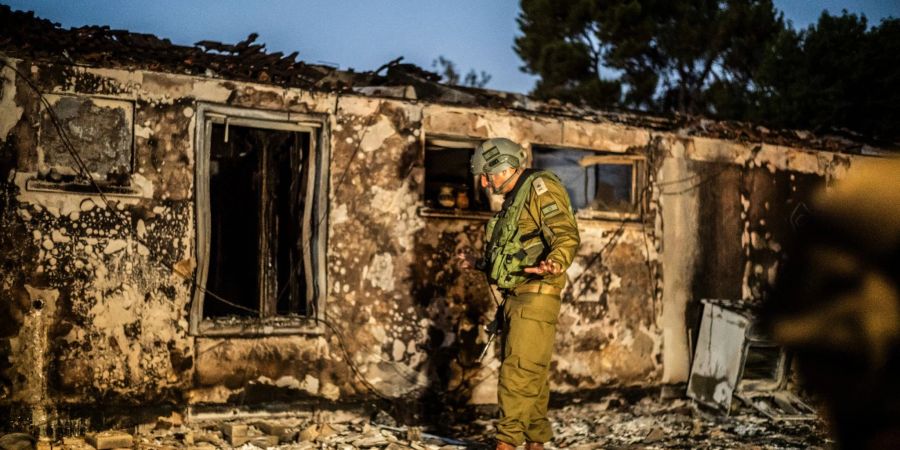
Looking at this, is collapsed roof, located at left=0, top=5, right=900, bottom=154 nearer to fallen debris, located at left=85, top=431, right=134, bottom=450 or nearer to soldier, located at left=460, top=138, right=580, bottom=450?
soldier, located at left=460, top=138, right=580, bottom=450

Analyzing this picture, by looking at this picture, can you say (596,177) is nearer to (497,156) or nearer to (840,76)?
(497,156)

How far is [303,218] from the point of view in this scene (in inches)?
248

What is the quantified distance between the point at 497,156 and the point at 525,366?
1373 millimetres

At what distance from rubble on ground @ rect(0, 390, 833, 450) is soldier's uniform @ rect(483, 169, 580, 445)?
126 cm

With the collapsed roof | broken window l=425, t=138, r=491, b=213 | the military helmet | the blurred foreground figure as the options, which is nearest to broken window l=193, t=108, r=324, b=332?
the collapsed roof

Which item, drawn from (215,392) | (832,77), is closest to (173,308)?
(215,392)

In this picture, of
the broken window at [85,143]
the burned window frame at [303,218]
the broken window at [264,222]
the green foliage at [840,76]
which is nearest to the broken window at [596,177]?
the burned window frame at [303,218]

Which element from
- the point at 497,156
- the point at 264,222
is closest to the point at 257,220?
the point at 264,222

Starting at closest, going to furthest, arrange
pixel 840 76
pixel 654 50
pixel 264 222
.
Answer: pixel 264 222 < pixel 840 76 < pixel 654 50

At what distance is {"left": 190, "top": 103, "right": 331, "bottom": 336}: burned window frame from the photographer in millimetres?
5801

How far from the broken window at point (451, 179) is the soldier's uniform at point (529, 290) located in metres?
1.84

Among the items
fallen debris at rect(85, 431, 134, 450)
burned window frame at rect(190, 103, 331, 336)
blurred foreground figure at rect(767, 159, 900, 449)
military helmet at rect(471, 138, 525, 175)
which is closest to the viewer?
blurred foreground figure at rect(767, 159, 900, 449)

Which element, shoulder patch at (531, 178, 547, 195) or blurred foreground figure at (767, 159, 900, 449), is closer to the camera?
blurred foreground figure at (767, 159, 900, 449)

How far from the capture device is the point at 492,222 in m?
4.98
